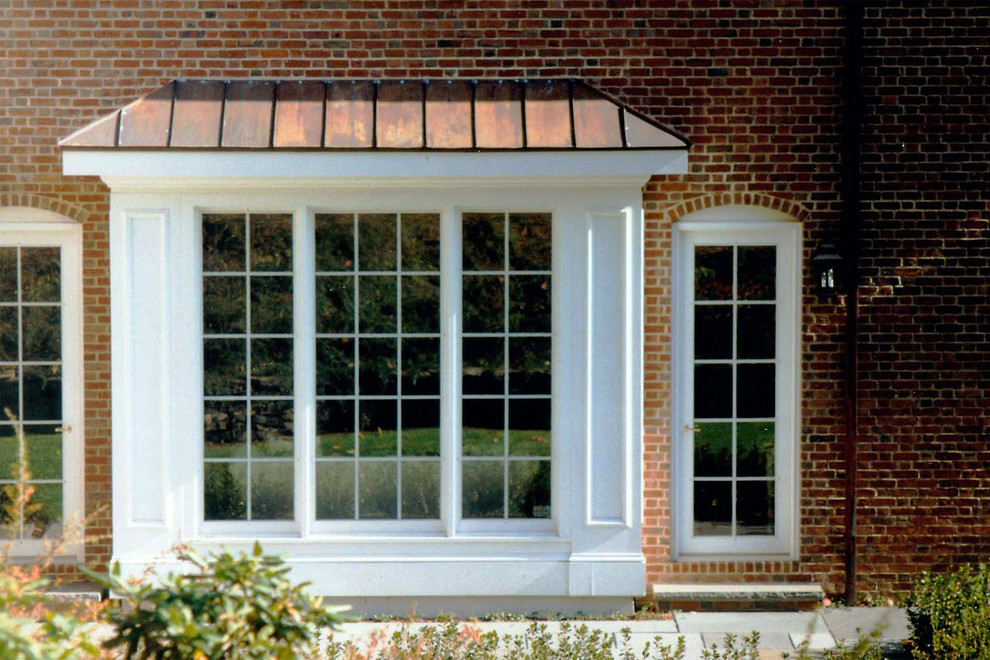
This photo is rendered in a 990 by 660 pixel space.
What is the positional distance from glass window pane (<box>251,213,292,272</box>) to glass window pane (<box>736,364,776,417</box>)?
3.38 metres

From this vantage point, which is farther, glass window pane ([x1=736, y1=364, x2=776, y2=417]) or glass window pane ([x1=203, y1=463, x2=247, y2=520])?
glass window pane ([x1=736, y1=364, x2=776, y2=417])

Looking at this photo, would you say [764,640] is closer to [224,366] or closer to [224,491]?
[224,491]

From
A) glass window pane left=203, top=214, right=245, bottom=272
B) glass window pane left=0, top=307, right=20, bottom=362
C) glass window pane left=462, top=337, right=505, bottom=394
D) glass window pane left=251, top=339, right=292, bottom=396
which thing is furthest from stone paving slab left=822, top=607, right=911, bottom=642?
glass window pane left=0, top=307, right=20, bottom=362

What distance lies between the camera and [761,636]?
7.16 meters

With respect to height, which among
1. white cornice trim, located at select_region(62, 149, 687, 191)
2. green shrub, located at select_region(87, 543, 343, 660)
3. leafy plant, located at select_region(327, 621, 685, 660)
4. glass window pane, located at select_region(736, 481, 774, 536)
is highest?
white cornice trim, located at select_region(62, 149, 687, 191)

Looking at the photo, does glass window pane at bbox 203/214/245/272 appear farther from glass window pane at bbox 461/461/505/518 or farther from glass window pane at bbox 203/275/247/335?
glass window pane at bbox 461/461/505/518

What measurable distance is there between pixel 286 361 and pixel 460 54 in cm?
249

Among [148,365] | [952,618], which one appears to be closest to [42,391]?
[148,365]

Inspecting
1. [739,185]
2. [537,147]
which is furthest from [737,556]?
[537,147]

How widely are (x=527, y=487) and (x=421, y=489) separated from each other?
29.6 inches

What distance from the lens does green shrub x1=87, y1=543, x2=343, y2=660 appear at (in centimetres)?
367

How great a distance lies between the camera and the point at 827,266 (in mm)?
7645

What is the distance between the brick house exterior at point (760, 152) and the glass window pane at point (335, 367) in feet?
5.08

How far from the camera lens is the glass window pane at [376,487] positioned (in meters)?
7.63
